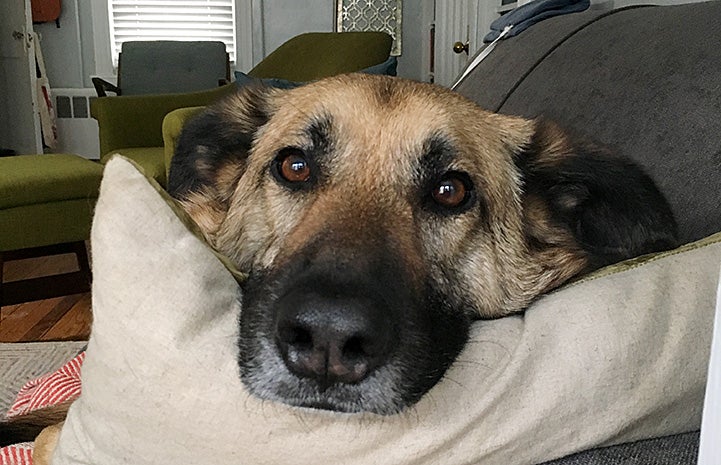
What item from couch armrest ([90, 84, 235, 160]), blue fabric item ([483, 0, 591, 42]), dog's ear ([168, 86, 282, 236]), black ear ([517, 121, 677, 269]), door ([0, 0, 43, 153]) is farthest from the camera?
door ([0, 0, 43, 153])

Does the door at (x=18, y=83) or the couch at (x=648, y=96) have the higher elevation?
the couch at (x=648, y=96)

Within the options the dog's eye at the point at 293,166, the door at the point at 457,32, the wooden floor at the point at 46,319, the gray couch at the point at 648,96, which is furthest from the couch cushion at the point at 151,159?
the dog's eye at the point at 293,166

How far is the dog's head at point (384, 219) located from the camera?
0.69m

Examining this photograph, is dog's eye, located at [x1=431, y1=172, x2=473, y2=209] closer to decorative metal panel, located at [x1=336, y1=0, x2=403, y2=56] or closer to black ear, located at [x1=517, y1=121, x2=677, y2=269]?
black ear, located at [x1=517, y1=121, x2=677, y2=269]

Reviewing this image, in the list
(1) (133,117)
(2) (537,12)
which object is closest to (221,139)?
(2) (537,12)

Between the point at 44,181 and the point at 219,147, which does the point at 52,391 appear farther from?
the point at 44,181

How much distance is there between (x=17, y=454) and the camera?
100 centimetres

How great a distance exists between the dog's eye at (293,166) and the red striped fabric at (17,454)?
539mm

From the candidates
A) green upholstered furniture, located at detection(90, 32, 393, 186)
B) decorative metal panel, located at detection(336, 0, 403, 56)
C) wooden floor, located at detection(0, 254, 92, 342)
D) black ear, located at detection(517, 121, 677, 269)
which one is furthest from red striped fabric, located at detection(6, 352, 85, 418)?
decorative metal panel, located at detection(336, 0, 403, 56)

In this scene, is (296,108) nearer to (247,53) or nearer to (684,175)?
(684,175)

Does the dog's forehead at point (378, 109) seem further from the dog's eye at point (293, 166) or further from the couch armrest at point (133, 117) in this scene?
the couch armrest at point (133, 117)

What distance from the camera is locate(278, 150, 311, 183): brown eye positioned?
1044mm

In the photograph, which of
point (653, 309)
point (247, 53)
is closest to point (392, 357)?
point (653, 309)

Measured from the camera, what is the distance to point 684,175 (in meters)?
1.02
